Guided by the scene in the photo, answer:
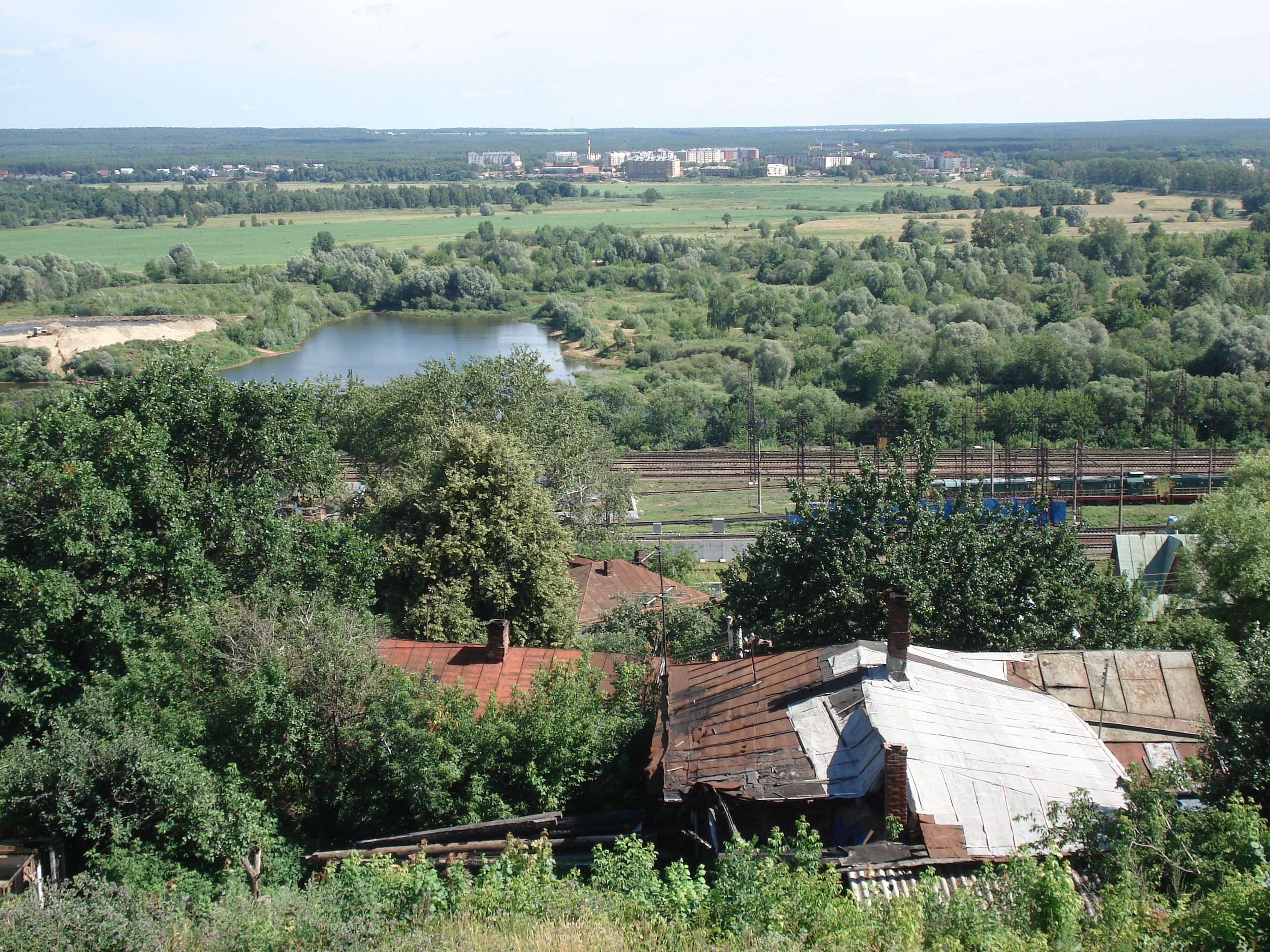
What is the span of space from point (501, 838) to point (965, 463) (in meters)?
26.3

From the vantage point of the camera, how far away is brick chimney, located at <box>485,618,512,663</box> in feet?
34.3

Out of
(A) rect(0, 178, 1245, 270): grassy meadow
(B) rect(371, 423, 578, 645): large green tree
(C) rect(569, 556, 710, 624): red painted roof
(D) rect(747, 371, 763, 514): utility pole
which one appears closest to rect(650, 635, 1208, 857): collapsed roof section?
(B) rect(371, 423, 578, 645): large green tree

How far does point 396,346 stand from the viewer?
58719 millimetres

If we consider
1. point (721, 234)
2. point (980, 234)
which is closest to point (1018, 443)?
point (980, 234)

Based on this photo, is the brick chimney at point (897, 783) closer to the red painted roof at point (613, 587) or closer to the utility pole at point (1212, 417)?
the red painted roof at point (613, 587)

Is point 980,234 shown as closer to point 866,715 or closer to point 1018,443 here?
point 1018,443

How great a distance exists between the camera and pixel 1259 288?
5781 centimetres

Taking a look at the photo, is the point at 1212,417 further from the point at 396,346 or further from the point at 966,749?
the point at 396,346

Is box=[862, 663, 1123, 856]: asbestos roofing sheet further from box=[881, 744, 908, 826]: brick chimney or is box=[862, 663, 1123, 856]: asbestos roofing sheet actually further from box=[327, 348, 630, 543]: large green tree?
box=[327, 348, 630, 543]: large green tree

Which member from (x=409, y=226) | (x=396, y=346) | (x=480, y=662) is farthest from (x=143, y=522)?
(x=409, y=226)

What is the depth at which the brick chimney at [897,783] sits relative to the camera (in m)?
6.25

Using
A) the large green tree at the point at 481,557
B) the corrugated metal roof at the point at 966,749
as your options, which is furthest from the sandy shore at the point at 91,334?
the corrugated metal roof at the point at 966,749

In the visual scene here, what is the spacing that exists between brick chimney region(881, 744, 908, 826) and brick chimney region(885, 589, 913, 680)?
4.82 ft

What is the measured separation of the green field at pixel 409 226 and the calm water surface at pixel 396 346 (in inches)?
993
